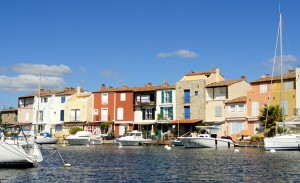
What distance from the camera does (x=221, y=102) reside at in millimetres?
81188

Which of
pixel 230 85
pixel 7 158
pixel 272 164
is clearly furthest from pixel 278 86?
pixel 7 158

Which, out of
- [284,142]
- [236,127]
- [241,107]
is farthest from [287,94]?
[284,142]

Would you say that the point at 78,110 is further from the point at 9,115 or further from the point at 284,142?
the point at 284,142

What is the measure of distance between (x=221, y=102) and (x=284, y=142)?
946 inches

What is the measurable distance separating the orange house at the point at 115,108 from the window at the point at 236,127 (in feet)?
67.5

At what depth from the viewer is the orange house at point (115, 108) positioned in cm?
9162

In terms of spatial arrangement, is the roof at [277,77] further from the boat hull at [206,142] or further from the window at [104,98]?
the window at [104,98]

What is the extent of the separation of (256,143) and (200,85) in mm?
19435

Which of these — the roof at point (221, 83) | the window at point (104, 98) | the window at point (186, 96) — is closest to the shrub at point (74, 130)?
the window at point (104, 98)

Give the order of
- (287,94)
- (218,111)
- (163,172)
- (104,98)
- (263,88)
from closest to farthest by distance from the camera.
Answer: (163,172) → (287,94) → (263,88) → (218,111) → (104,98)

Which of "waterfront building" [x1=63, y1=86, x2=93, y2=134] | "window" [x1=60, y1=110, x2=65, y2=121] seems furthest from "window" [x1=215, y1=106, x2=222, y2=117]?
"window" [x1=60, y1=110, x2=65, y2=121]

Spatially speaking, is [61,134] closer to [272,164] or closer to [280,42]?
[280,42]

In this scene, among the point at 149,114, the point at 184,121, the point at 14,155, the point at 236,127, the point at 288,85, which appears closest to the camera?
the point at 14,155

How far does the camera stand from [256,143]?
2662 inches
